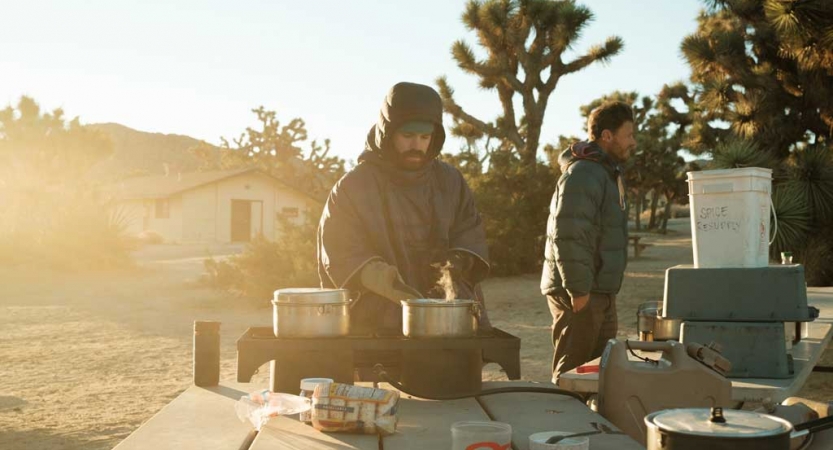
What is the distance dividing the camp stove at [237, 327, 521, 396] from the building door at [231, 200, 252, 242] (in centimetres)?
3671

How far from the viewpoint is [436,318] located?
6.82 feet

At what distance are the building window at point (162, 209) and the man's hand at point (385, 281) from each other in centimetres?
3761

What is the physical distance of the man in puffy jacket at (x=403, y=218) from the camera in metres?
2.81

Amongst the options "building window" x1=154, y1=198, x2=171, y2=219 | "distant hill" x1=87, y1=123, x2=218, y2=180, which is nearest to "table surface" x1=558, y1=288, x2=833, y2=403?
"building window" x1=154, y1=198, x2=171, y2=219

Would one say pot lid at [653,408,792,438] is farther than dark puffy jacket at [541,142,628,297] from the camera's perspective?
No

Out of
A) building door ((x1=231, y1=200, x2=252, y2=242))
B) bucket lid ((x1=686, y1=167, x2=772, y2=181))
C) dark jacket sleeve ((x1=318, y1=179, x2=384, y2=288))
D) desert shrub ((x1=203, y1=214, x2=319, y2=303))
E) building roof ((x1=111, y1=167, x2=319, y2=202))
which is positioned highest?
building roof ((x1=111, y1=167, x2=319, y2=202))

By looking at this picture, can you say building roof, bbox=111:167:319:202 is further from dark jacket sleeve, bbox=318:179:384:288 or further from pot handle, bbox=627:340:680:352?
pot handle, bbox=627:340:680:352

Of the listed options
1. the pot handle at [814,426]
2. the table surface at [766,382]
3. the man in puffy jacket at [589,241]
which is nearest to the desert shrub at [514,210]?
the man in puffy jacket at [589,241]

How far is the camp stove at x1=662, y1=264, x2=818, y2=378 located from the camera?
10.00 feet

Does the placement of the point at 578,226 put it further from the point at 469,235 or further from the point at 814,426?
the point at 814,426

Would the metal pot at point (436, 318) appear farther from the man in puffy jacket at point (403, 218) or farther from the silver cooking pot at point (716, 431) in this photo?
the silver cooking pot at point (716, 431)

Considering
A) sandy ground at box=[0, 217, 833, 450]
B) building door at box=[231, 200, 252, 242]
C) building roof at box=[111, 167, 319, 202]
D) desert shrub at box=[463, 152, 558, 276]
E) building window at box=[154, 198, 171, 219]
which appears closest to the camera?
sandy ground at box=[0, 217, 833, 450]

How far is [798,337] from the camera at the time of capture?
13.3 feet

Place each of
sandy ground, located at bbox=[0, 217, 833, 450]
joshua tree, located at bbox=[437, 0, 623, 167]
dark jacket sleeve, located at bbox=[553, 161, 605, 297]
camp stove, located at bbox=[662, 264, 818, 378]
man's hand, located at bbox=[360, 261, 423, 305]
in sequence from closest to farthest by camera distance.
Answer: man's hand, located at bbox=[360, 261, 423, 305]
camp stove, located at bbox=[662, 264, 818, 378]
dark jacket sleeve, located at bbox=[553, 161, 605, 297]
sandy ground, located at bbox=[0, 217, 833, 450]
joshua tree, located at bbox=[437, 0, 623, 167]
